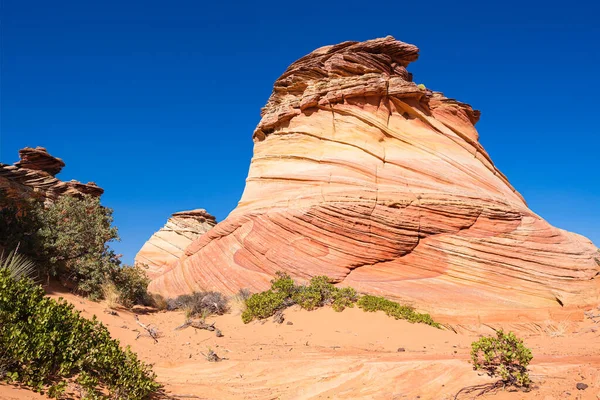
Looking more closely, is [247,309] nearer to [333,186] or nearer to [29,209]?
[333,186]

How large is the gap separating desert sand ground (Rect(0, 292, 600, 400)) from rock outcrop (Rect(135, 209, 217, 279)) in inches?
757

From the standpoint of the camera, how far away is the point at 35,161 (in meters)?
31.8

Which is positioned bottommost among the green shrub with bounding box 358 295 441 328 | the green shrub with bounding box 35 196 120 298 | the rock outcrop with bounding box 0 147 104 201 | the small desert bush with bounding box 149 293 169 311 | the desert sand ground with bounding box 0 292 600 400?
the desert sand ground with bounding box 0 292 600 400

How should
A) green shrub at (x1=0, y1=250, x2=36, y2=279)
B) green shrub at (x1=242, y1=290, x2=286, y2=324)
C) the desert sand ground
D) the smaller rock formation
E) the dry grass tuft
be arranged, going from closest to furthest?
the desert sand ground
green shrub at (x1=0, y1=250, x2=36, y2=279)
the dry grass tuft
green shrub at (x1=242, y1=290, x2=286, y2=324)
the smaller rock formation

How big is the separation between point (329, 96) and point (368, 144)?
A: 3.26 metres

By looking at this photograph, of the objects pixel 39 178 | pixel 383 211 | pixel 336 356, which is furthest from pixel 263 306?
pixel 39 178

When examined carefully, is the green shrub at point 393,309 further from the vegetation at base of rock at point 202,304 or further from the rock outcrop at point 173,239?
the rock outcrop at point 173,239

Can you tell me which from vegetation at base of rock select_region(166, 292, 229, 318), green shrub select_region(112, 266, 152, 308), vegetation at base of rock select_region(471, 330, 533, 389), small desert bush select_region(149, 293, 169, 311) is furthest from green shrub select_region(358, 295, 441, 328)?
green shrub select_region(112, 266, 152, 308)

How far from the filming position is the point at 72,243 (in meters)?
14.1

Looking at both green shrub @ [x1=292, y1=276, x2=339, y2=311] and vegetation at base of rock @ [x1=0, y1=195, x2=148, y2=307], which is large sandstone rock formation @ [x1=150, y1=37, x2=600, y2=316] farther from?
vegetation at base of rock @ [x1=0, y1=195, x2=148, y2=307]

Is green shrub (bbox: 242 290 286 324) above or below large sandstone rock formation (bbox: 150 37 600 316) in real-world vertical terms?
below

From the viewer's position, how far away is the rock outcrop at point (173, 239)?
1308 inches

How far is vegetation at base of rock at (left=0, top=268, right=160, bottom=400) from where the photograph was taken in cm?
471

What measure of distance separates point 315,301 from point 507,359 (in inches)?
316
